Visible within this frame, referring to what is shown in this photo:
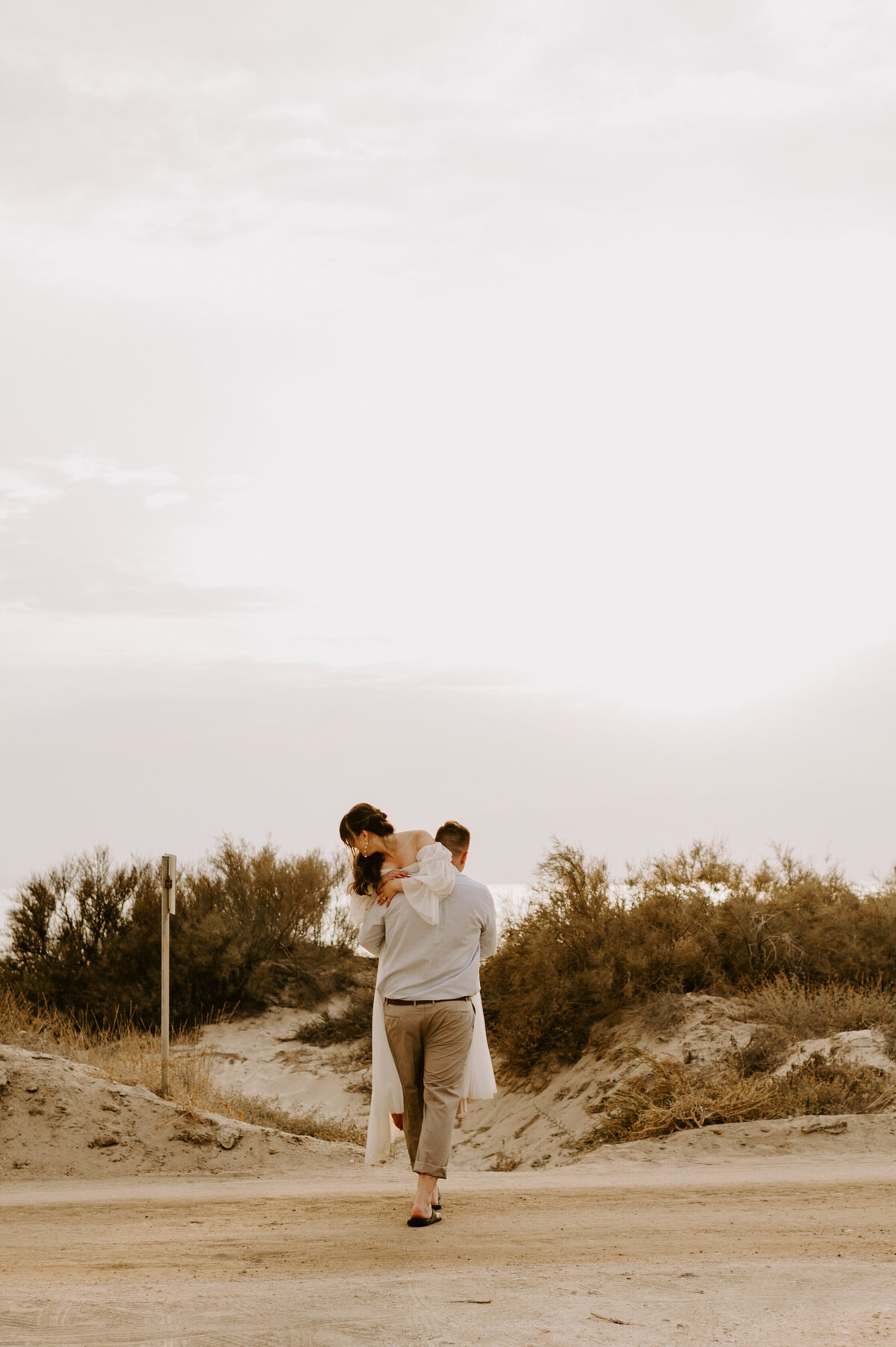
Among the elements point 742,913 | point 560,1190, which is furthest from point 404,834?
point 742,913

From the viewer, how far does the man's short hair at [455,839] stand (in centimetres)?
706

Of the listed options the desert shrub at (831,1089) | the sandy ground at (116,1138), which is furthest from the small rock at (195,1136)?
the desert shrub at (831,1089)

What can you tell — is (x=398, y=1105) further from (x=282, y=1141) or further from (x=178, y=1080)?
(x=178, y=1080)

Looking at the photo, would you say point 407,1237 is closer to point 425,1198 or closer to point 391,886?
point 425,1198

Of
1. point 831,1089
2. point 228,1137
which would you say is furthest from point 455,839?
point 831,1089

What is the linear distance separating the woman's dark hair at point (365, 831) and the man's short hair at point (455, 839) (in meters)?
0.51

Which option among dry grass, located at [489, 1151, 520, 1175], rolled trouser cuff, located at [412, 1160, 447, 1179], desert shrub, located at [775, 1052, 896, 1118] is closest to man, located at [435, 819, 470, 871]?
rolled trouser cuff, located at [412, 1160, 447, 1179]

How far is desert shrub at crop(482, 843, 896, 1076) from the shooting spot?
16.3 meters

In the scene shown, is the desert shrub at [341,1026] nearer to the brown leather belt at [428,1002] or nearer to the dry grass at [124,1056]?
the dry grass at [124,1056]

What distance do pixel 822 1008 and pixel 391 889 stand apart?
9.43m

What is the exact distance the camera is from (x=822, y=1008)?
554 inches

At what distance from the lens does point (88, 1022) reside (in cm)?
2092

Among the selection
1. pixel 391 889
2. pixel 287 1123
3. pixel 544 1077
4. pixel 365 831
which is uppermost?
pixel 365 831

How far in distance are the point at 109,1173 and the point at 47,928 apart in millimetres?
14516
